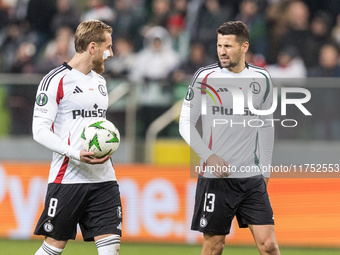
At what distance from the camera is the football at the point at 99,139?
6043 millimetres

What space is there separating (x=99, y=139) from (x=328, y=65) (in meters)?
5.79

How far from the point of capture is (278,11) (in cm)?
1233

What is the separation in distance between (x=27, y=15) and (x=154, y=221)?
5111 mm

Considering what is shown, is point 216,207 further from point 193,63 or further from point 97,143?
point 193,63

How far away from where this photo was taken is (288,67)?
1126 centimetres

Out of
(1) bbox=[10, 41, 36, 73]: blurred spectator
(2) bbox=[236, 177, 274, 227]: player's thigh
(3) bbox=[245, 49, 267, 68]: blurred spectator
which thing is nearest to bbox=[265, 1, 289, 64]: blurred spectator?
(3) bbox=[245, 49, 267, 68]: blurred spectator

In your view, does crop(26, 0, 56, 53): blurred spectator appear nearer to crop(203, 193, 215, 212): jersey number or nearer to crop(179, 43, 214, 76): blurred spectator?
crop(179, 43, 214, 76): blurred spectator

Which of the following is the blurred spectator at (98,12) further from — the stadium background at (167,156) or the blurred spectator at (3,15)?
the stadium background at (167,156)

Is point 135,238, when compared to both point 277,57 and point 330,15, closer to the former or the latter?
point 277,57

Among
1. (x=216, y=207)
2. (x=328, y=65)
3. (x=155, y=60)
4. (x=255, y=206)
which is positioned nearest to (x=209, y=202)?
(x=216, y=207)

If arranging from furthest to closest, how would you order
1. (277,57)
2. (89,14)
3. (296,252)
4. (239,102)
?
(89,14) → (277,57) → (296,252) → (239,102)

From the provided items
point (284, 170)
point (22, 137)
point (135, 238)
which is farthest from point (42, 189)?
point (284, 170)

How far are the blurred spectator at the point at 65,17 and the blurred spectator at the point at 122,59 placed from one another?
1.04 m

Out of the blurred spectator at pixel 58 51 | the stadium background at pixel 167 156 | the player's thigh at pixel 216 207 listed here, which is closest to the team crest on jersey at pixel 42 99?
the player's thigh at pixel 216 207
